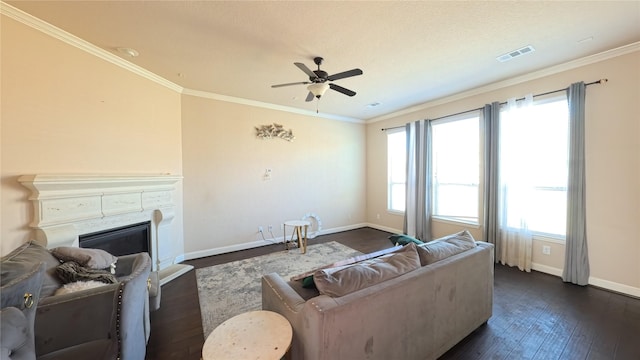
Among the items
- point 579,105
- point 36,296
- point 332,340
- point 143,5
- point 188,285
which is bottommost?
point 188,285

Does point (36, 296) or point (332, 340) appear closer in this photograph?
point (36, 296)

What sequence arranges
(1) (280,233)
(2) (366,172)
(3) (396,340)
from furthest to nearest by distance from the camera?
(2) (366,172)
(1) (280,233)
(3) (396,340)

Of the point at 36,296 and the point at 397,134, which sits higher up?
the point at 397,134

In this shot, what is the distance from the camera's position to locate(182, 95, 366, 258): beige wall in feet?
13.5

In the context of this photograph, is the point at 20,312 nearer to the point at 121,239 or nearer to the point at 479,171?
the point at 121,239

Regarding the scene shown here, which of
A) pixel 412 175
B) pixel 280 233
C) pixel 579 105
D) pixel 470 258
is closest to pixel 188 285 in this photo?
pixel 280 233

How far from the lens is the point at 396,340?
150 centimetres

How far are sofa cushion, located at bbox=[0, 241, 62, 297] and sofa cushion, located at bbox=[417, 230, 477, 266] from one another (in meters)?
2.32

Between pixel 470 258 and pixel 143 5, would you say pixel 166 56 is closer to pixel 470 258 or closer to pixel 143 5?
pixel 143 5

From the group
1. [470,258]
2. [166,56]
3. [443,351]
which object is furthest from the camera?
[166,56]

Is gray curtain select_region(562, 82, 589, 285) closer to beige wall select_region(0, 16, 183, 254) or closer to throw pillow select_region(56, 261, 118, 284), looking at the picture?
throw pillow select_region(56, 261, 118, 284)

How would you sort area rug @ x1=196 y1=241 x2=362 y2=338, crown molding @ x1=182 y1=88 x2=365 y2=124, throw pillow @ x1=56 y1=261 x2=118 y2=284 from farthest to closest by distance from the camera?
crown molding @ x1=182 y1=88 x2=365 y2=124 → area rug @ x1=196 y1=241 x2=362 y2=338 → throw pillow @ x1=56 y1=261 x2=118 y2=284

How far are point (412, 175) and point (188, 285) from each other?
14.6ft

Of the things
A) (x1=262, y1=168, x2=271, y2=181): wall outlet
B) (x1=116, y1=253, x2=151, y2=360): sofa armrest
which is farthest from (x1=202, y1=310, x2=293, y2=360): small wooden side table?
(x1=262, y1=168, x2=271, y2=181): wall outlet
